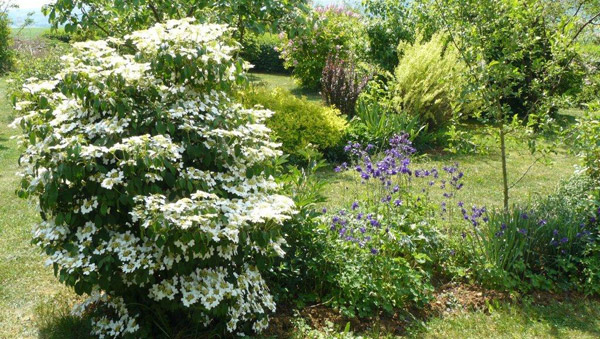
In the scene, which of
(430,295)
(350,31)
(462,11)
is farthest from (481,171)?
(350,31)

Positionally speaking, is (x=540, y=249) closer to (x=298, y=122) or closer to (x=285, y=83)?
(x=298, y=122)

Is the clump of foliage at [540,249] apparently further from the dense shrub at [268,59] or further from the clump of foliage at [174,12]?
the dense shrub at [268,59]

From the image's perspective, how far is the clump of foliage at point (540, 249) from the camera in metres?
4.15

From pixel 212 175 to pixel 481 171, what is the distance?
5.34 metres

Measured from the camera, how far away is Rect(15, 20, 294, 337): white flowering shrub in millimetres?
2842

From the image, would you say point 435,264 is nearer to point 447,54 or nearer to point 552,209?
point 552,209

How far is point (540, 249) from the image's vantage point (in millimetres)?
4371

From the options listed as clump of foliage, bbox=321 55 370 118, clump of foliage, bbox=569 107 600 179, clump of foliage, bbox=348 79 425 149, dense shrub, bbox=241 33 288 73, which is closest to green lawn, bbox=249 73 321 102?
dense shrub, bbox=241 33 288 73

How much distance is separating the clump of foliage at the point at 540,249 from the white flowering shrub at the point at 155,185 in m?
1.83

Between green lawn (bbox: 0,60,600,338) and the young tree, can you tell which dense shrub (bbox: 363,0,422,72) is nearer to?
the young tree

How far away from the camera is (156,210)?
2801 millimetres

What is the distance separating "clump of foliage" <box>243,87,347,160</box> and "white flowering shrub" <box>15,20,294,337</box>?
3.86m

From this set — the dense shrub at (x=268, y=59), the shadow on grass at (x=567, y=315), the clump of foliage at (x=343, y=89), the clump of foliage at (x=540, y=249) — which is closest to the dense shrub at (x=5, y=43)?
the dense shrub at (x=268, y=59)

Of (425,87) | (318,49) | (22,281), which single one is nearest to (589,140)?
(425,87)
